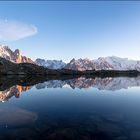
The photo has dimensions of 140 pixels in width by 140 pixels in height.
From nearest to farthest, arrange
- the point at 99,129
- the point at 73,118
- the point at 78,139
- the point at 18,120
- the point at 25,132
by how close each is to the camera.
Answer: the point at 78,139, the point at 25,132, the point at 99,129, the point at 18,120, the point at 73,118

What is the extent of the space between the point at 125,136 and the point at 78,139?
6497mm

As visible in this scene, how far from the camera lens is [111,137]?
27234 millimetres

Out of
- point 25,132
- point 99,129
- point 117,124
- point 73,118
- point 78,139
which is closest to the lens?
point 78,139

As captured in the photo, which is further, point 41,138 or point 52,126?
point 52,126

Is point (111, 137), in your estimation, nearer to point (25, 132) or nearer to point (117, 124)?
point (117, 124)

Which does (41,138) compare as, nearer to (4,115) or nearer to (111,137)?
(111,137)

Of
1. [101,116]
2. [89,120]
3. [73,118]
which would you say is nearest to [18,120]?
[73,118]

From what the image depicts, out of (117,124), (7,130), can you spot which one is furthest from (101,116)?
(7,130)

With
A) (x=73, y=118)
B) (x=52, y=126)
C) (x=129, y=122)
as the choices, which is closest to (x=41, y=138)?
(x=52, y=126)

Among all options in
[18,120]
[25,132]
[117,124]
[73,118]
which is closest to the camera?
[25,132]

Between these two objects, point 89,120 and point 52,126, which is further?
point 89,120

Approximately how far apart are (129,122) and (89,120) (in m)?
7.01

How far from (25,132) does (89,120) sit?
42.3 ft

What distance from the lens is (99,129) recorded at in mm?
30906
